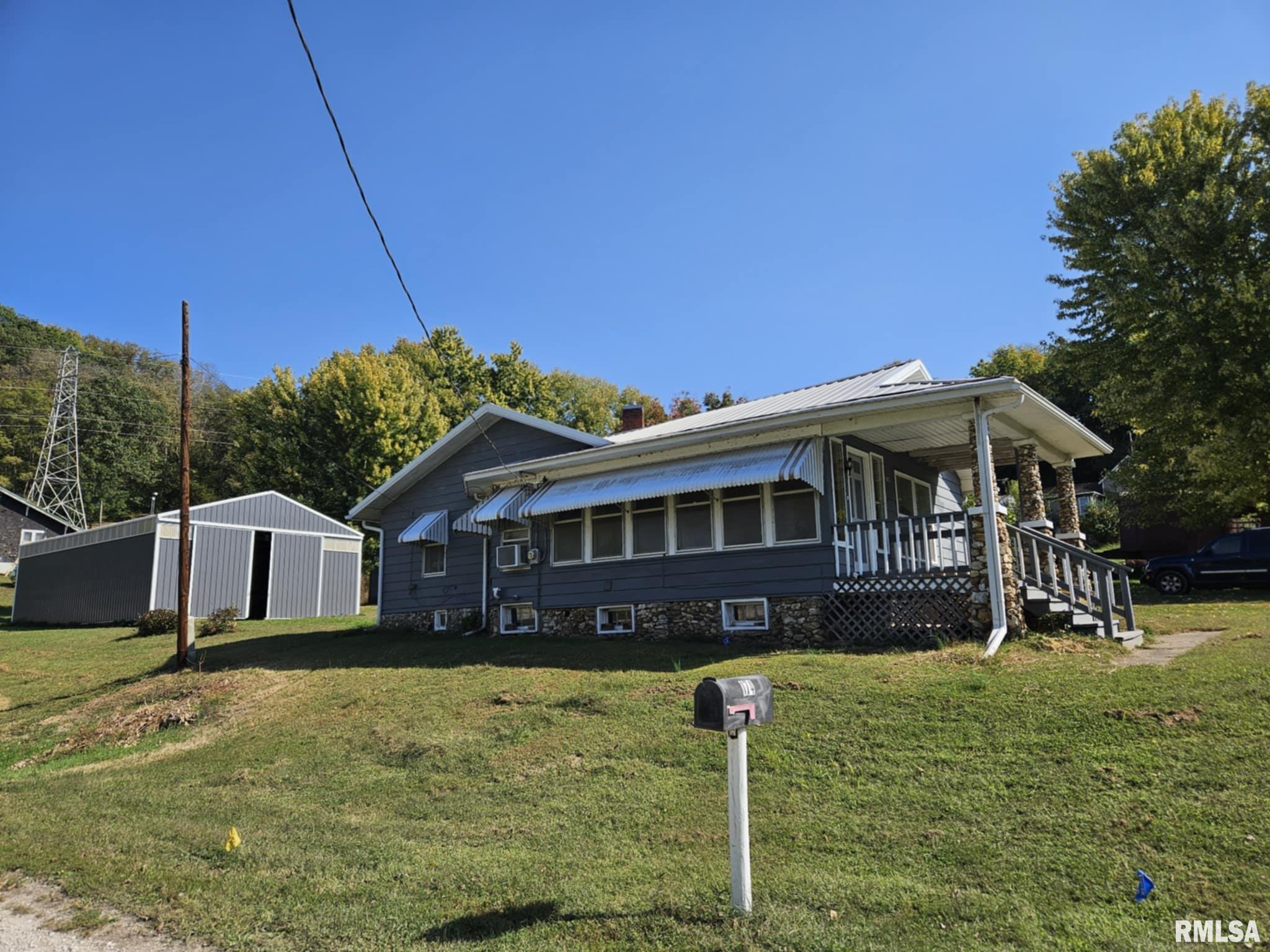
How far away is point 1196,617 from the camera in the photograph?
13242 mm

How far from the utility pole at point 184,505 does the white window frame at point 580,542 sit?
7239 mm

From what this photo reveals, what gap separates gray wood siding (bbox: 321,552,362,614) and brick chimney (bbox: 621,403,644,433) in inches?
665

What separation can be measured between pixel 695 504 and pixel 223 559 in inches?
807

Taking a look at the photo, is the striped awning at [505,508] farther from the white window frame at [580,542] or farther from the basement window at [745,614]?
the basement window at [745,614]

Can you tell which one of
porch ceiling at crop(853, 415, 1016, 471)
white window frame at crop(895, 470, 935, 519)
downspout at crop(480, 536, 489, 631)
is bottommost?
downspout at crop(480, 536, 489, 631)

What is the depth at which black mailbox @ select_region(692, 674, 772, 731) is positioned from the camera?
4.30 metres

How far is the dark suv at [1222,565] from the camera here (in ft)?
58.5

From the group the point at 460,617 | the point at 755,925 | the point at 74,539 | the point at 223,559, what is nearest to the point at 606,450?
the point at 460,617

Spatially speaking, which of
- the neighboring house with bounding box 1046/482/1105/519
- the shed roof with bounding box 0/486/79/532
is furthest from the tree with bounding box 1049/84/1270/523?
the shed roof with bounding box 0/486/79/532

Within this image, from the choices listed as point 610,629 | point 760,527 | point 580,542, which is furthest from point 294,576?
point 760,527

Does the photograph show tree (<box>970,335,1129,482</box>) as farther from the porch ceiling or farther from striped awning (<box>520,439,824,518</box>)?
striped awning (<box>520,439,824,518</box>)

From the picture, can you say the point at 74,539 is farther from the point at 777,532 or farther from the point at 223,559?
the point at 777,532

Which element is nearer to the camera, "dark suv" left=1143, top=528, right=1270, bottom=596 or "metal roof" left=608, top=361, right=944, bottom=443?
"metal roof" left=608, top=361, right=944, bottom=443

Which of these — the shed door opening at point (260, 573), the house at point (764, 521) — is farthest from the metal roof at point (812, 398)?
the shed door opening at point (260, 573)
